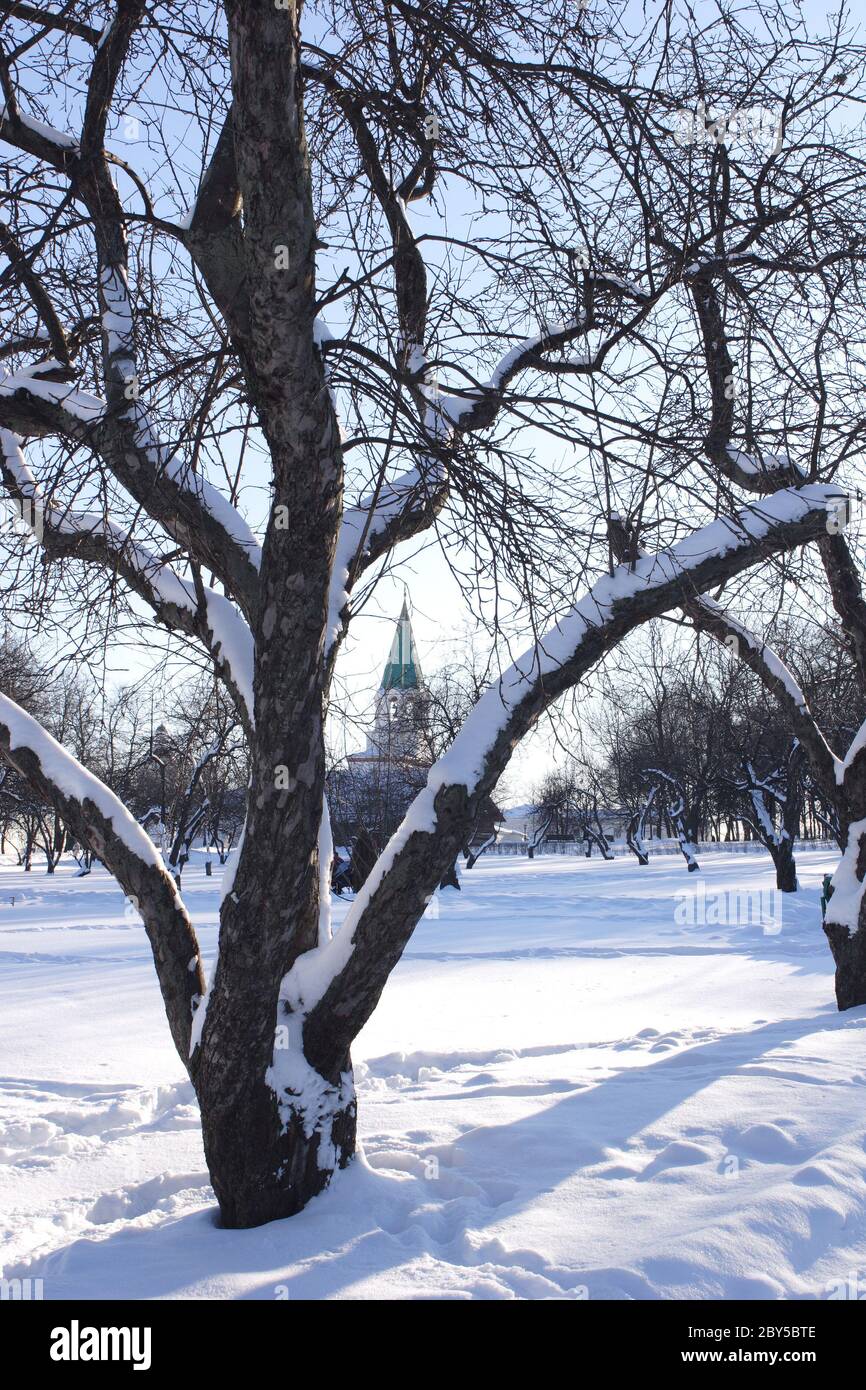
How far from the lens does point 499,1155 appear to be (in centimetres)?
415

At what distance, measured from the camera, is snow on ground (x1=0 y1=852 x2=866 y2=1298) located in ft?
10.1

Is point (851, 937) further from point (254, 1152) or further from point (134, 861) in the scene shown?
point (134, 861)

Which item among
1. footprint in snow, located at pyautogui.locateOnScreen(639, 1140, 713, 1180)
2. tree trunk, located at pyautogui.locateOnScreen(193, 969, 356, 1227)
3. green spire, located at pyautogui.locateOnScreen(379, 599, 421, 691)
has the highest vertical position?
green spire, located at pyautogui.locateOnScreen(379, 599, 421, 691)

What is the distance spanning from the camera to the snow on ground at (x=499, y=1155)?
3068mm

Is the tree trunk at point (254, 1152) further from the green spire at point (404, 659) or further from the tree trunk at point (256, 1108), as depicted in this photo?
the green spire at point (404, 659)

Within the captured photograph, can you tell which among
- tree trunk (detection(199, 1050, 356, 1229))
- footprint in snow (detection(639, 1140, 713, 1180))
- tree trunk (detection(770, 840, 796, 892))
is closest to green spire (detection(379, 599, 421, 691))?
tree trunk (detection(199, 1050, 356, 1229))

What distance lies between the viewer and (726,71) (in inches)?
171

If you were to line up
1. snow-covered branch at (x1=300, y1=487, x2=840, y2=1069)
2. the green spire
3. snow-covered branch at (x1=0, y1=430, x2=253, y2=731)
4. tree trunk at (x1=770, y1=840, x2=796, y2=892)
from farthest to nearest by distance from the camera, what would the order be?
tree trunk at (x1=770, y1=840, x2=796, y2=892)
the green spire
snow-covered branch at (x1=0, y1=430, x2=253, y2=731)
snow-covered branch at (x1=300, y1=487, x2=840, y2=1069)

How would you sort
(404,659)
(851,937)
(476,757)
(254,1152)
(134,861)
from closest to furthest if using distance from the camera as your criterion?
(254,1152)
(476,757)
(134,861)
(404,659)
(851,937)

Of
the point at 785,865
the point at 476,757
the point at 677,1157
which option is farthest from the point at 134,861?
the point at 785,865

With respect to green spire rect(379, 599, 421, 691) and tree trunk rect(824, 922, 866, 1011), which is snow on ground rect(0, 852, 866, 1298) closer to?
tree trunk rect(824, 922, 866, 1011)

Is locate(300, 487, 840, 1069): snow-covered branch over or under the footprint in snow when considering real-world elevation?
over
